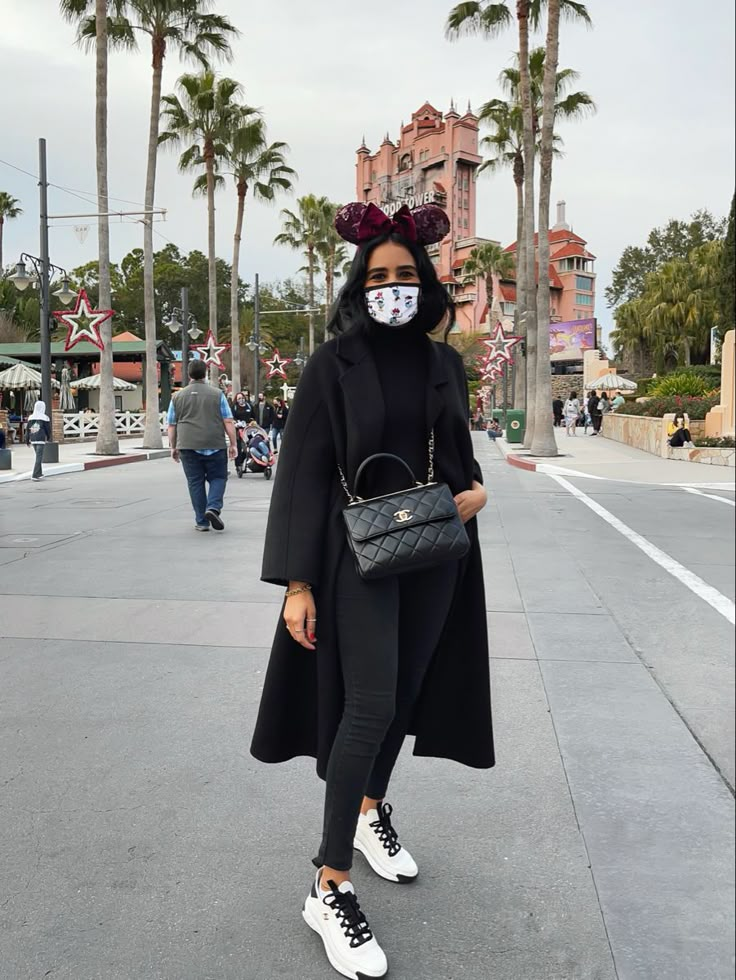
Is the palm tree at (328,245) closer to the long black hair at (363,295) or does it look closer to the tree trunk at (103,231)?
the tree trunk at (103,231)

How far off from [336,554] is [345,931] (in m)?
1.01

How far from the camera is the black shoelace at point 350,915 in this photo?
7.77 ft

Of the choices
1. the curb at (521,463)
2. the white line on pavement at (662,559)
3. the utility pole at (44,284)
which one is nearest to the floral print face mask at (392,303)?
the white line on pavement at (662,559)

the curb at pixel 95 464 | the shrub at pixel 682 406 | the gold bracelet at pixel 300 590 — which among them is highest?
the shrub at pixel 682 406

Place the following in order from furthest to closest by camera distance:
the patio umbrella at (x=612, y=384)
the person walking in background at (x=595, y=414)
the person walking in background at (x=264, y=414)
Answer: the patio umbrella at (x=612, y=384) < the person walking in background at (x=595, y=414) < the person walking in background at (x=264, y=414)

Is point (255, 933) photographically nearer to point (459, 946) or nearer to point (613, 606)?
point (459, 946)

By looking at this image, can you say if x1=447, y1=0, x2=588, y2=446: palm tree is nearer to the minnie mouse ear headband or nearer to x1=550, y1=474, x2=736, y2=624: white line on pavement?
x1=550, y1=474, x2=736, y2=624: white line on pavement

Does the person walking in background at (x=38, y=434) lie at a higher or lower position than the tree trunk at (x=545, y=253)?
lower

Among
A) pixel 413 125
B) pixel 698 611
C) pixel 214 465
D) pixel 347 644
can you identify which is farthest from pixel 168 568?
pixel 413 125

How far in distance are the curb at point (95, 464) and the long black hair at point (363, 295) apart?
1642cm

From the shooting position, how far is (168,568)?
798 cm

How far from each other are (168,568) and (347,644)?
5880 millimetres

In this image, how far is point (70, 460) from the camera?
22.8 meters

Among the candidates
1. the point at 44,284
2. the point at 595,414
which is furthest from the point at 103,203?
the point at 595,414
